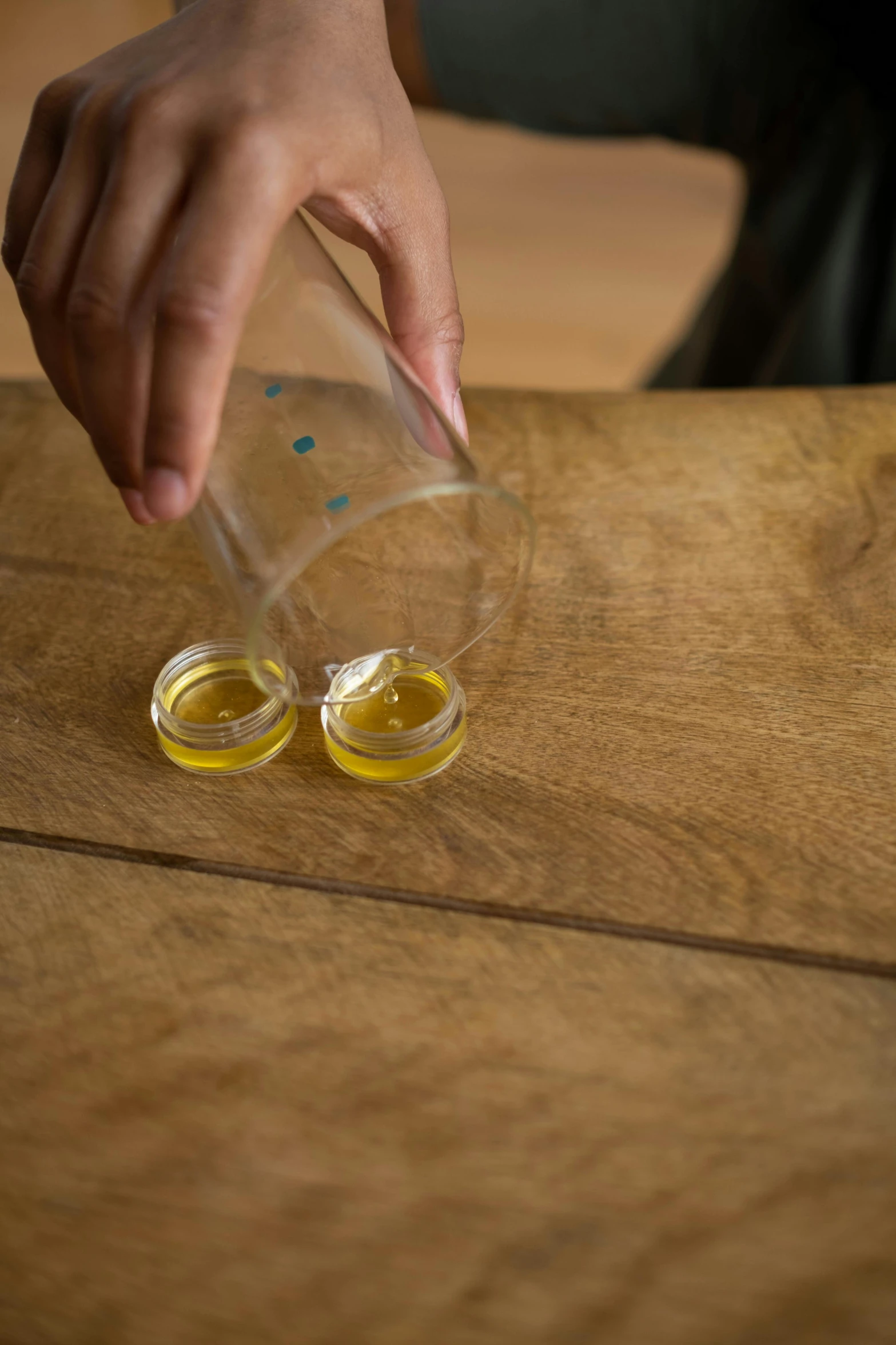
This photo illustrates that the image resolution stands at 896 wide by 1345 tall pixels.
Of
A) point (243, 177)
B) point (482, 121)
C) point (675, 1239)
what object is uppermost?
point (243, 177)

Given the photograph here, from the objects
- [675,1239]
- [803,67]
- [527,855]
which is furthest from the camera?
[803,67]

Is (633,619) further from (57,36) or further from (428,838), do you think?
(57,36)

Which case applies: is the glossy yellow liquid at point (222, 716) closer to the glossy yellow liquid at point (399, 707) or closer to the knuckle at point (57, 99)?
the glossy yellow liquid at point (399, 707)

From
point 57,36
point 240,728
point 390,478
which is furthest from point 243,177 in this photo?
point 57,36

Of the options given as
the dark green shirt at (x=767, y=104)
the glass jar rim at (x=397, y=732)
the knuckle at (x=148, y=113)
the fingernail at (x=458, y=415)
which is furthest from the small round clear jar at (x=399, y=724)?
the dark green shirt at (x=767, y=104)

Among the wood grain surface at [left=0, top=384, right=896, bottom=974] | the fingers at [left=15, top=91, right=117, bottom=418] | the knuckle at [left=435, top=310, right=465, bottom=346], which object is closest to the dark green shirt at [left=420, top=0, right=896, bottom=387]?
the wood grain surface at [left=0, top=384, right=896, bottom=974]

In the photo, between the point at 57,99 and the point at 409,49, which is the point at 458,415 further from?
the point at 409,49
